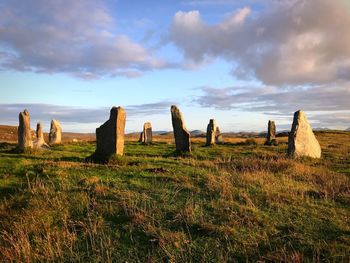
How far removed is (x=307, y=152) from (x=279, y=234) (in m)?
16.6

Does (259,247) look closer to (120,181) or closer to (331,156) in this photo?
(120,181)

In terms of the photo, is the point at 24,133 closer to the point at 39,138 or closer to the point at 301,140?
the point at 39,138

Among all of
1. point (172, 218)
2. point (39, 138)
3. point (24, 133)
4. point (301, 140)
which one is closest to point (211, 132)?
point (301, 140)

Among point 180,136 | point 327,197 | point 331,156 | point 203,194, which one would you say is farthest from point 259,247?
point 331,156

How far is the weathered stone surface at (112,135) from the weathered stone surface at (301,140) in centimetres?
1037

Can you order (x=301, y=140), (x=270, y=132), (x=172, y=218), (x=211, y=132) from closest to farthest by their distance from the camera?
(x=172, y=218) → (x=301, y=140) → (x=211, y=132) → (x=270, y=132)

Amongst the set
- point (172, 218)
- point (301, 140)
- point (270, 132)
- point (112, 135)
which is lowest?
point (172, 218)

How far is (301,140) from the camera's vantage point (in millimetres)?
24953

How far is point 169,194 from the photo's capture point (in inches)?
472

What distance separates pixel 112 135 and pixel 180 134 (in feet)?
18.9

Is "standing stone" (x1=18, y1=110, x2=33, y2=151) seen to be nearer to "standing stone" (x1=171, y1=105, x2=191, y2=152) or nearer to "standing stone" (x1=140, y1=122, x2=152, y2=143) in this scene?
"standing stone" (x1=171, y1=105, x2=191, y2=152)

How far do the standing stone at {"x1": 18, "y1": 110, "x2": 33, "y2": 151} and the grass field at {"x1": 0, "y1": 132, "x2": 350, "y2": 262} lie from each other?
10527 millimetres

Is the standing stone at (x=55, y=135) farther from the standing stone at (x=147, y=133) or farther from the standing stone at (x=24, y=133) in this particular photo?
the standing stone at (x=24, y=133)

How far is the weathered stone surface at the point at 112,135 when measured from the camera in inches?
816
